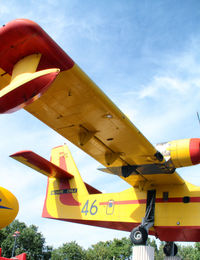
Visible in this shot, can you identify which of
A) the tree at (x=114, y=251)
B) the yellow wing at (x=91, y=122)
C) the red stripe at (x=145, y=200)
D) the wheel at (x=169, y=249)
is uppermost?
the yellow wing at (x=91, y=122)

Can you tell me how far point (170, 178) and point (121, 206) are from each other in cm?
218

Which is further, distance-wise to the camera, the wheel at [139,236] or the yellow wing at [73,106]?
the wheel at [139,236]

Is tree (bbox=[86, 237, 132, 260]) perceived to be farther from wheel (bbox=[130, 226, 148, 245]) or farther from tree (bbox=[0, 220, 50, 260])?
wheel (bbox=[130, 226, 148, 245])

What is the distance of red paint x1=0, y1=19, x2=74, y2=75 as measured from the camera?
453 centimetres

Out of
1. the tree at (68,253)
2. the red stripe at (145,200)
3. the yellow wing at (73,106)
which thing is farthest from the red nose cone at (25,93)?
the tree at (68,253)

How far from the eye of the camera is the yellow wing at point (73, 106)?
4551mm

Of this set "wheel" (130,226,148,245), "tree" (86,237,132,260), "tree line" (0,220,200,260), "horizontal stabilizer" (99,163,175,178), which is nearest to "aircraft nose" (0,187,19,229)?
"horizontal stabilizer" (99,163,175,178)

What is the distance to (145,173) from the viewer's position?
361 inches

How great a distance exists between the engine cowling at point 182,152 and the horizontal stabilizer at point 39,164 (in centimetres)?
411

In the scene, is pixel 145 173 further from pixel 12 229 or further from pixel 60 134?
pixel 12 229

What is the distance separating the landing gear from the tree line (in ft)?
96.1

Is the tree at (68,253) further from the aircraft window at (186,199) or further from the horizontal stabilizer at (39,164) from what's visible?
the aircraft window at (186,199)

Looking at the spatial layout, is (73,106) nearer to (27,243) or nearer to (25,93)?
(25,93)

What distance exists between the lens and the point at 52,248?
127 ft
